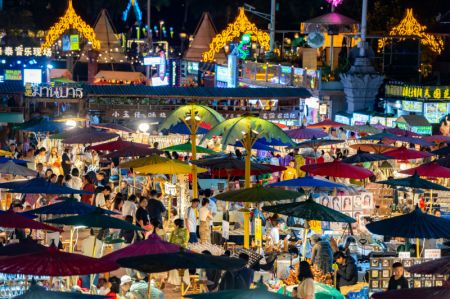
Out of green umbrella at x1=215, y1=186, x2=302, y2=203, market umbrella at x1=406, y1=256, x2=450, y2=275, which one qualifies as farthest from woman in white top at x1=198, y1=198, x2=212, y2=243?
market umbrella at x1=406, y1=256, x2=450, y2=275

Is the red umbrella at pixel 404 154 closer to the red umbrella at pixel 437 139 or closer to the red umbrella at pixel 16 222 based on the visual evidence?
the red umbrella at pixel 437 139

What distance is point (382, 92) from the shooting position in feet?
172

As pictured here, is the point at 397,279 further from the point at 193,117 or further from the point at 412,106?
the point at 412,106

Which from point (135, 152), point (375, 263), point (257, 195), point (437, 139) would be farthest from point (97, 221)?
point (437, 139)

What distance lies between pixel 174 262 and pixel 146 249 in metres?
1.55

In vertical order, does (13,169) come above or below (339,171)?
below

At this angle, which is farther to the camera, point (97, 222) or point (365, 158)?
point (365, 158)

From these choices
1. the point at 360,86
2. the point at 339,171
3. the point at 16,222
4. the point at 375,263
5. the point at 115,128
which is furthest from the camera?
the point at 360,86

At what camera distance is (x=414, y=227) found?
62.6ft

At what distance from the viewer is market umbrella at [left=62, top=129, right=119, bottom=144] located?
3219cm

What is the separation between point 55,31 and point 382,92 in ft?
65.8

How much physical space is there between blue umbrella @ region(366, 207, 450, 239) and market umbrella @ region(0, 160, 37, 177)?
9.64 m

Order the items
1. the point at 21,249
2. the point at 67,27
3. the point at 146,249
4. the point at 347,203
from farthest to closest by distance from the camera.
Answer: the point at 67,27 < the point at 347,203 < the point at 146,249 < the point at 21,249

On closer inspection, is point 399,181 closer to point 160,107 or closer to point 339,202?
point 339,202
